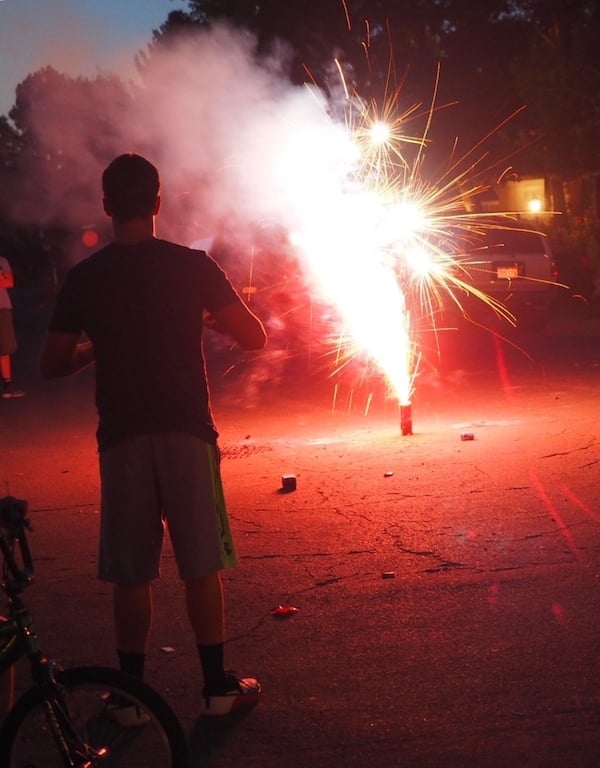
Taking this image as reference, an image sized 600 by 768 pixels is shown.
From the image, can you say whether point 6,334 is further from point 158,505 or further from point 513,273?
point 158,505

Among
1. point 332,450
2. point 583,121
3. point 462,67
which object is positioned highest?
point 462,67

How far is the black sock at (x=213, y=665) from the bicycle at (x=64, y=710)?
2.62 ft

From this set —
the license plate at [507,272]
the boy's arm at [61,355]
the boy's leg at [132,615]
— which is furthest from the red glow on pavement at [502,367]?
the boy's arm at [61,355]

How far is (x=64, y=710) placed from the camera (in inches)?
128

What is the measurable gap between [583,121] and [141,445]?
25415mm

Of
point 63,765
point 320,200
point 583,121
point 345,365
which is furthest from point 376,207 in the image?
point 583,121

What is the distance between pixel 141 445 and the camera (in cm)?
411

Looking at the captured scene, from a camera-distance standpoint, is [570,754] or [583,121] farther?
[583,121]

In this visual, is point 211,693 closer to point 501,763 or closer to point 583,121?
point 501,763

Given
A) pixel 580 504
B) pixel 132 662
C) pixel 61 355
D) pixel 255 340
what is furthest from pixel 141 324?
pixel 580 504

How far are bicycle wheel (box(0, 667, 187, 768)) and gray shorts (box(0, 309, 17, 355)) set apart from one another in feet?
35.5

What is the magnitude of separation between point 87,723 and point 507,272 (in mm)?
15333

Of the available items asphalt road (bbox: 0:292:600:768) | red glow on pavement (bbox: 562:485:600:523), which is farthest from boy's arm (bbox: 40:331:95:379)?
red glow on pavement (bbox: 562:485:600:523)

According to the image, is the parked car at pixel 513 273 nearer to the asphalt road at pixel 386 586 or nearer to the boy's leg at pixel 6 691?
the asphalt road at pixel 386 586
